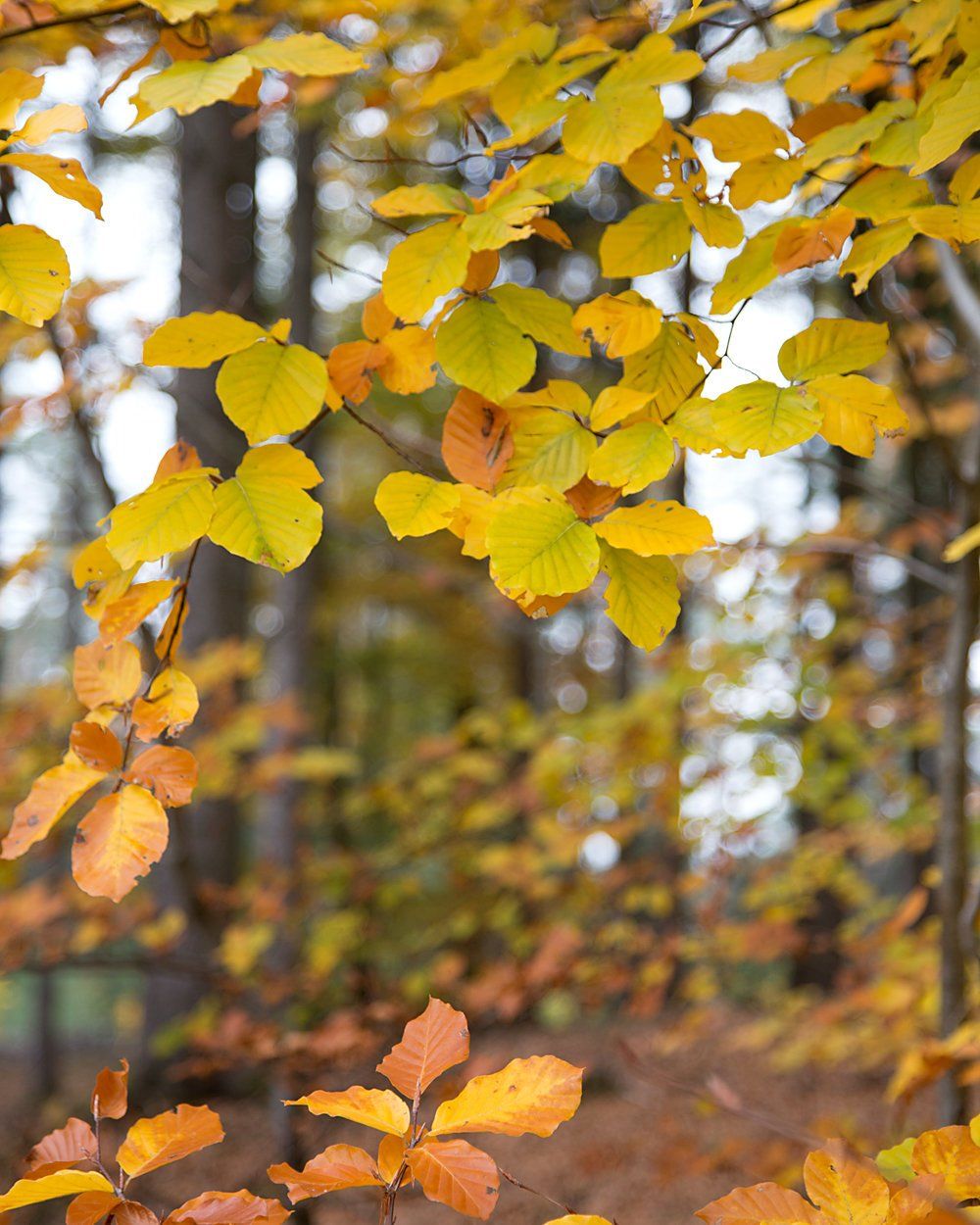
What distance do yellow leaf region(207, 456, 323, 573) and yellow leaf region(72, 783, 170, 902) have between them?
0.91 feet

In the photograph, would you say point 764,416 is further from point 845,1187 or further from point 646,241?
point 845,1187

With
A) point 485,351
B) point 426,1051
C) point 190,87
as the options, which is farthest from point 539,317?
point 426,1051

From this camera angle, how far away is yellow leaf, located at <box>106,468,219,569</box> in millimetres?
871

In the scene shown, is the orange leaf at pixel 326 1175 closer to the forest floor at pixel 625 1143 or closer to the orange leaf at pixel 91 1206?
the orange leaf at pixel 91 1206

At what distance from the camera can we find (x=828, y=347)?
37.0 inches

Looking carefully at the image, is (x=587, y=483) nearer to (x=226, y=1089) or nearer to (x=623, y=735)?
(x=623, y=735)

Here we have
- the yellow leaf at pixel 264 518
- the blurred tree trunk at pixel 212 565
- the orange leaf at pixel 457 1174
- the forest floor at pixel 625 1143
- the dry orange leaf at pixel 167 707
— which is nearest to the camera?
the orange leaf at pixel 457 1174

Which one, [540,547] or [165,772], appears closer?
[540,547]

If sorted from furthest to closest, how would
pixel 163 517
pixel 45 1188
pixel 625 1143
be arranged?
1. pixel 625 1143
2. pixel 163 517
3. pixel 45 1188

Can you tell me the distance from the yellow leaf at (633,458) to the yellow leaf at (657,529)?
0.08 feet

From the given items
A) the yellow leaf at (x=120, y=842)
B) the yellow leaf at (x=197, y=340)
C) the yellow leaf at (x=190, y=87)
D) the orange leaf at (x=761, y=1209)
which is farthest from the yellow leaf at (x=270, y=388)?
the orange leaf at (x=761, y=1209)

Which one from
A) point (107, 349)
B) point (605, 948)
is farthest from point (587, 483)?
point (605, 948)

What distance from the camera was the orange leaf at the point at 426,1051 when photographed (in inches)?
34.4

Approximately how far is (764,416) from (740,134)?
1.37 ft
